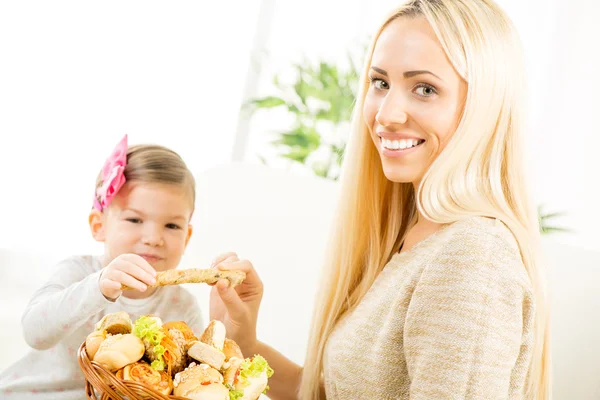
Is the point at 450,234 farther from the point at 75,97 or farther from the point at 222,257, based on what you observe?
the point at 75,97

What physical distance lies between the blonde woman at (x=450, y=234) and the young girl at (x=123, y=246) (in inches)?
10.2

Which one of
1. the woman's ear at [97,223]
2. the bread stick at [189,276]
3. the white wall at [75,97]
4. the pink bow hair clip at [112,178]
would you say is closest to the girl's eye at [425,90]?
the bread stick at [189,276]

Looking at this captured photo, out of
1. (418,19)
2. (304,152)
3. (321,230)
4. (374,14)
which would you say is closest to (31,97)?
(321,230)

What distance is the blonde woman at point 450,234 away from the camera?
101cm

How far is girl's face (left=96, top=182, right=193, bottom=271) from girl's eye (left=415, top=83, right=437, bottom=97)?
0.64m

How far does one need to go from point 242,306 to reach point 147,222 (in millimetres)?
296

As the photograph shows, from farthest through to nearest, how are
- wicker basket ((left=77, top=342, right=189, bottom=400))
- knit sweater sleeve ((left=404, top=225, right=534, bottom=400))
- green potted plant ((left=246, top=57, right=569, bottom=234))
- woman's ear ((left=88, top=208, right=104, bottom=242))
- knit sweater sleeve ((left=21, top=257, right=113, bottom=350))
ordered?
green potted plant ((left=246, top=57, right=569, bottom=234)), woman's ear ((left=88, top=208, right=104, bottom=242)), knit sweater sleeve ((left=21, top=257, right=113, bottom=350)), knit sweater sleeve ((left=404, top=225, right=534, bottom=400)), wicker basket ((left=77, top=342, right=189, bottom=400))

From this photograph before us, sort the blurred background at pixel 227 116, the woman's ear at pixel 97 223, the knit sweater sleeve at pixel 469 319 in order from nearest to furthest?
the knit sweater sleeve at pixel 469 319
the woman's ear at pixel 97 223
the blurred background at pixel 227 116

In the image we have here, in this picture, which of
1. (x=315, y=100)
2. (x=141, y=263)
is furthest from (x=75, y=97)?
(x=141, y=263)

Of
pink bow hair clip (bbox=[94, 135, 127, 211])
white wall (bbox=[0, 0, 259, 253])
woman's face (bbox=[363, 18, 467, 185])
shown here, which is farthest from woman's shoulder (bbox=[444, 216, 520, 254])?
white wall (bbox=[0, 0, 259, 253])

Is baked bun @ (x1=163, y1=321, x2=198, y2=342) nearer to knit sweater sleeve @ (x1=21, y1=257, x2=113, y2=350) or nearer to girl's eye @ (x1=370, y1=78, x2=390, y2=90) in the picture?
knit sweater sleeve @ (x1=21, y1=257, x2=113, y2=350)

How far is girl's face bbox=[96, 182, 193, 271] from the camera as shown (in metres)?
1.55

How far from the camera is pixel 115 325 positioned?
102 centimetres

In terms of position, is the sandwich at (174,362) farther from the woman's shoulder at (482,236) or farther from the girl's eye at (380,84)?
the girl's eye at (380,84)
